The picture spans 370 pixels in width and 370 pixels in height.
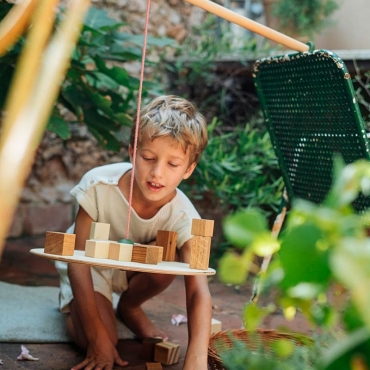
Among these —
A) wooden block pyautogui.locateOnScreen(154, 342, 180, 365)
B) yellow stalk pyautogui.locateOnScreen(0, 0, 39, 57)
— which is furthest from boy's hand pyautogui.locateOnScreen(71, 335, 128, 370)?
yellow stalk pyautogui.locateOnScreen(0, 0, 39, 57)

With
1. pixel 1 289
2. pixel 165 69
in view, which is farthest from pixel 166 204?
pixel 165 69

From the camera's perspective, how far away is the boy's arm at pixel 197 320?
1.80 metres

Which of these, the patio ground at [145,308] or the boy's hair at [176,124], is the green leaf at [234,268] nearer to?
the boy's hair at [176,124]

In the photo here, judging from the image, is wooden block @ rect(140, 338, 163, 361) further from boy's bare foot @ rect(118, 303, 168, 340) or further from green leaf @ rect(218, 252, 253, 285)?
green leaf @ rect(218, 252, 253, 285)

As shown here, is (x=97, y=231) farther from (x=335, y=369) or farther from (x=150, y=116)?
(x=335, y=369)

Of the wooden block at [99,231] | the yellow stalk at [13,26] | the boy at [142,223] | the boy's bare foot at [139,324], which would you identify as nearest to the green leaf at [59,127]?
the boy at [142,223]

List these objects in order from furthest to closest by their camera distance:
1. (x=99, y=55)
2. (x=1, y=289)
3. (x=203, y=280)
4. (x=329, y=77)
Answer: (x=99, y=55), (x=1, y=289), (x=203, y=280), (x=329, y=77)

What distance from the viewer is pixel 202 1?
171 cm

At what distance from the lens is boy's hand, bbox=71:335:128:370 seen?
193cm

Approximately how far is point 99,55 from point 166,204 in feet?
5.05

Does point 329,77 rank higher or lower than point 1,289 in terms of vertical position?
higher

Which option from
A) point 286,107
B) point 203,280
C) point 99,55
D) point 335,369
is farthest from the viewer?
point 99,55

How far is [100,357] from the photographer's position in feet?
6.43

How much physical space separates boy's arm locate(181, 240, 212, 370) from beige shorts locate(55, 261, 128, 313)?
0.36 m
